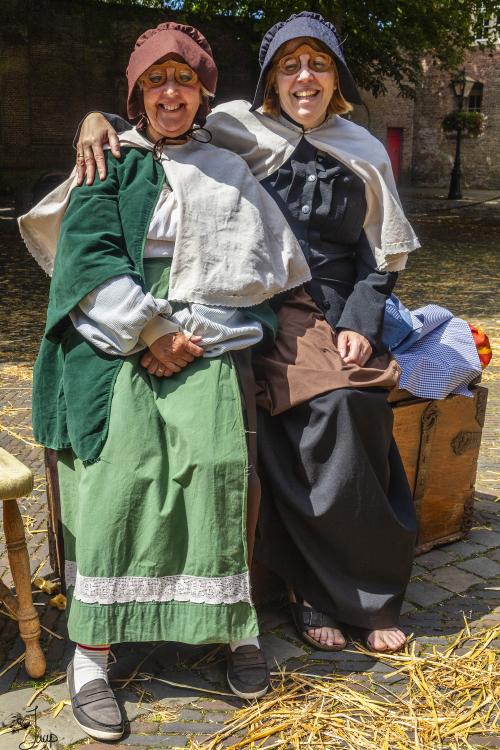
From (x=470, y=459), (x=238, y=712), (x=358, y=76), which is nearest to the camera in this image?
(x=238, y=712)

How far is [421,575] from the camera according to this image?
3553 mm

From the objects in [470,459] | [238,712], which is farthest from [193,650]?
[470,459]

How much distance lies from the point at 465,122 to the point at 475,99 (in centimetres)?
393

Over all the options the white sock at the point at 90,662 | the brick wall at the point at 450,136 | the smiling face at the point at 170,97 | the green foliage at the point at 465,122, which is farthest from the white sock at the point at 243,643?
the brick wall at the point at 450,136

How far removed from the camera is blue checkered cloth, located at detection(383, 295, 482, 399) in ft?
11.5

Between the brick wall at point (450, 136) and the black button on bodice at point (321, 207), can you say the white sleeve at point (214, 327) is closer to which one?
the black button on bodice at point (321, 207)

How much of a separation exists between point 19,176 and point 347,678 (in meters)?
19.2

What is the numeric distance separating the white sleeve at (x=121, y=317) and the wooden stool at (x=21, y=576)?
18.7 inches

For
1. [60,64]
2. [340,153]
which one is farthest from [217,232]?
[60,64]

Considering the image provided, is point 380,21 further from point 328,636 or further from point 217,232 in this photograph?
point 328,636

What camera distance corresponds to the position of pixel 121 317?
2582 millimetres

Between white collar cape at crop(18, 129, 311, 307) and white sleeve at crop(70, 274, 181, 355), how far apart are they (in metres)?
0.10

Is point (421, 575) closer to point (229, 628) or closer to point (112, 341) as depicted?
point (229, 628)

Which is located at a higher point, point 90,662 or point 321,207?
point 321,207
